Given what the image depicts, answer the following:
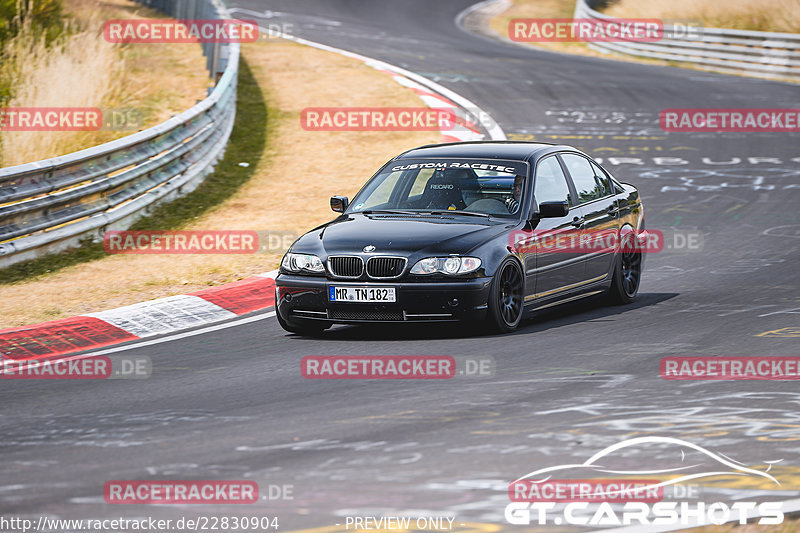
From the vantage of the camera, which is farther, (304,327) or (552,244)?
(552,244)

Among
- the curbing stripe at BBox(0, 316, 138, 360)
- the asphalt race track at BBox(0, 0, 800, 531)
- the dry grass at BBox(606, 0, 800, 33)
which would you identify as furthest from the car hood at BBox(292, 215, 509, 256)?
the dry grass at BBox(606, 0, 800, 33)

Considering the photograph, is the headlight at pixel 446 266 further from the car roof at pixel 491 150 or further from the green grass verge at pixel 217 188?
the green grass verge at pixel 217 188

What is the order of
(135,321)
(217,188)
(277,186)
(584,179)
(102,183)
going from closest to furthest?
(135,321), (584,179), (102,183), (217,188), (277,186)

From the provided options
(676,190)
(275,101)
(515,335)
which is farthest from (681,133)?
(515,335)

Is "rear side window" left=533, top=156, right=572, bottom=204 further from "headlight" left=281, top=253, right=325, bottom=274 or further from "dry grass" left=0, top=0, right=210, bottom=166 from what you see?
"dry grass" left=0, top=0, right=210, bottom=166

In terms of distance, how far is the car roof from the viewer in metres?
10.6

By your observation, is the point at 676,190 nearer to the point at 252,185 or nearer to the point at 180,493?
the point at 252,185

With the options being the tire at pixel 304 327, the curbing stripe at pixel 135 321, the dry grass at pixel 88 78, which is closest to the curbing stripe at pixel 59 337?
the curbing stripe at pixel 135 321

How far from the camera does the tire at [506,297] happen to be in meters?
9.27

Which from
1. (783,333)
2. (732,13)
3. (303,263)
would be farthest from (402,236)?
(732,13)

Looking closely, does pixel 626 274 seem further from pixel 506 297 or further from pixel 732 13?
pixel 732 13

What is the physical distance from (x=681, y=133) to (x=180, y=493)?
17286 millimetres

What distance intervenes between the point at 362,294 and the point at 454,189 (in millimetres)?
1557

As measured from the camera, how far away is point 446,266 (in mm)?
9180
